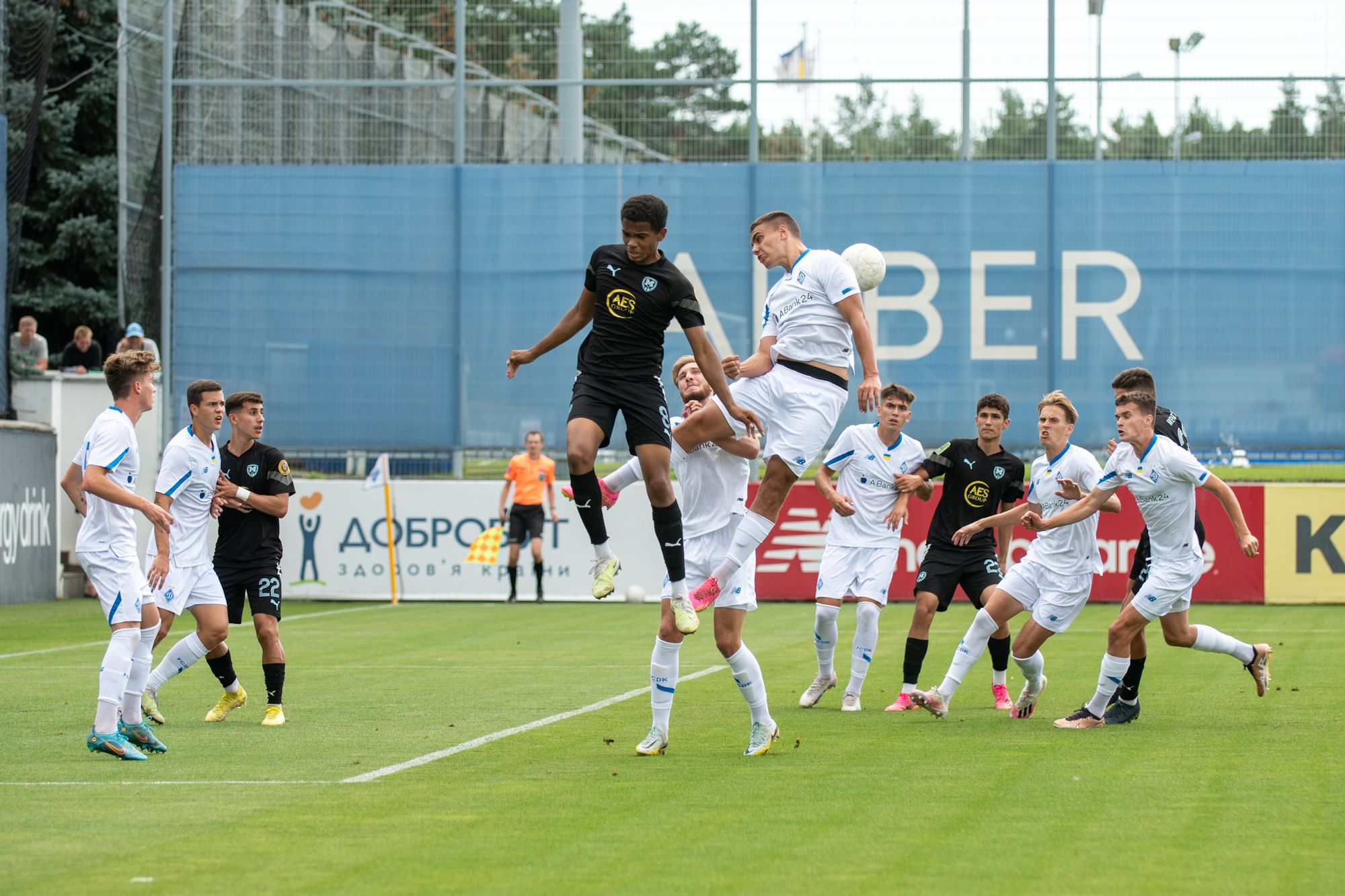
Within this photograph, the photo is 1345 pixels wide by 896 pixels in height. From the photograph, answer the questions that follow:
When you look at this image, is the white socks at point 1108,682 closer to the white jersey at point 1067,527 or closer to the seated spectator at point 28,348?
the white jersey at point 1067,527

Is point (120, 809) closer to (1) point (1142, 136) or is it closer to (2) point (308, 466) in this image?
(2) point (308, 466)

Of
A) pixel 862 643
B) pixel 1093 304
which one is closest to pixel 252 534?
pixel 862 643

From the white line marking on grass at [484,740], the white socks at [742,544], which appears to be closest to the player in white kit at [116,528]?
the white line marking on grass at [484,740]

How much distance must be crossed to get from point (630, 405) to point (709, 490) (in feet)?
2.58

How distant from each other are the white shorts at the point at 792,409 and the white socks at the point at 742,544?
378 mm

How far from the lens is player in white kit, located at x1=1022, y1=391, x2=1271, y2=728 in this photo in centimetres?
995

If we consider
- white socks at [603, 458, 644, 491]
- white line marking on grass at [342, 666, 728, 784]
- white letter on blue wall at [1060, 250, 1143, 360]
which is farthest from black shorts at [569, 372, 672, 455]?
white letter on blue wall at [1060, 250, 1143, 360]

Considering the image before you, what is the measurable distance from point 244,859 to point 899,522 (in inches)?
247

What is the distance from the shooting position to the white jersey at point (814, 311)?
361 inches

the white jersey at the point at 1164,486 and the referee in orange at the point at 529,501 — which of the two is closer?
the white jersey at the point at 1164,486

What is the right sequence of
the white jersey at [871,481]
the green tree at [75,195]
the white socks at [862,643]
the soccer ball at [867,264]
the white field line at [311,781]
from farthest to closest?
the green tree at [75,195], the white jersey at [871,481], the white socks at [862,643], the soccer ball at [867,264], the white field line at [311,781]

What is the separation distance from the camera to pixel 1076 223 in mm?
23672

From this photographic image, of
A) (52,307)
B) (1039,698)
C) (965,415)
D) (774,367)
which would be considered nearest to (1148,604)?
(1039,698)

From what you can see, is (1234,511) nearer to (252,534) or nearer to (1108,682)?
(1108,682)
